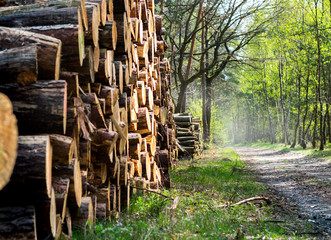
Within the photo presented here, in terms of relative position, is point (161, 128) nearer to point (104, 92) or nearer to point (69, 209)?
point (104, 92)

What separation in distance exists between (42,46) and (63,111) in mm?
545

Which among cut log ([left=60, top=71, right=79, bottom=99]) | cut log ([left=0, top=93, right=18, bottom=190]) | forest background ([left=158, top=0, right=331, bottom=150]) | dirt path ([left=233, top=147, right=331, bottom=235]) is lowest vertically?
dirt path ([left=233, top=147, right=331, bottom=235])

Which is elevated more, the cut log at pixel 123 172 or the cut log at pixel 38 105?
the cut log at pixel 38 105

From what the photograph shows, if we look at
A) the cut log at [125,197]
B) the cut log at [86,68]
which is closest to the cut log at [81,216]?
the cut log at [86,68]

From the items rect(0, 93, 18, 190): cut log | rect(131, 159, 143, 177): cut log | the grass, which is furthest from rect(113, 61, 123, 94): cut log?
rect(0, 93, 18, 190): cut log

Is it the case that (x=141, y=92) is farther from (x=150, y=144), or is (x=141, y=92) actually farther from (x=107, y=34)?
(x=107, y=34)

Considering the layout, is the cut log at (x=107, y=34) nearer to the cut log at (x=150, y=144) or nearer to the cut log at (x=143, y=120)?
the cut log at (x=143, y=120)

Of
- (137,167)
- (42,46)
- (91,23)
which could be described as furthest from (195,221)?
(42,46)

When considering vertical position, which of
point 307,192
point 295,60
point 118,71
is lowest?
point 307,192

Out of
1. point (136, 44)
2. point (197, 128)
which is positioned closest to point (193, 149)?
point (197, 128)

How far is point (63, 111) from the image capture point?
2.70 m

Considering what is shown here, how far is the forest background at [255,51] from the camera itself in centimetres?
1870

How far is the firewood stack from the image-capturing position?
2441mm

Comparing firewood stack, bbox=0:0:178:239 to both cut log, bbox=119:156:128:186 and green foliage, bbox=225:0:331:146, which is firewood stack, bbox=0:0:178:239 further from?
green foliage, bbox=225:0:331:146
